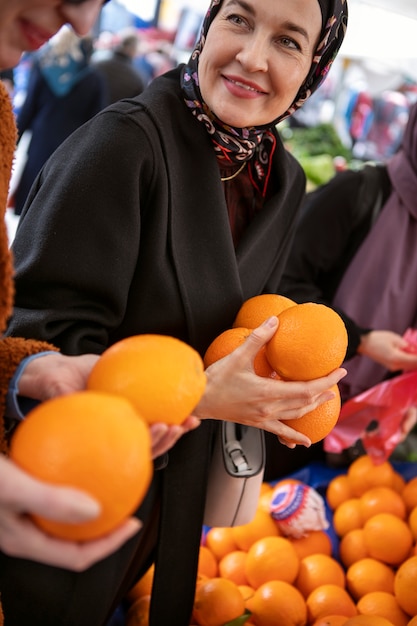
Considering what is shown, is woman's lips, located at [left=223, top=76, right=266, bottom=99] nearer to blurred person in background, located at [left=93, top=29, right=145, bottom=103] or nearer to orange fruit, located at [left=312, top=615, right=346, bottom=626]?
orange fruit, located at [left=312, top=615, right=346, bottom=626]

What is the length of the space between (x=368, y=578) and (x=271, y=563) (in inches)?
11.2

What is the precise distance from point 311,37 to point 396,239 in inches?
43.2

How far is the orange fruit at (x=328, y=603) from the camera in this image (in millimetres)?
1668

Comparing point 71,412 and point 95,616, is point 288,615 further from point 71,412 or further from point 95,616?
point 71,412

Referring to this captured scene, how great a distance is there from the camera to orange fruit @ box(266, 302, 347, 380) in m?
1.09

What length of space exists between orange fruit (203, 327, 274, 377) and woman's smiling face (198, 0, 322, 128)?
19.0 inches

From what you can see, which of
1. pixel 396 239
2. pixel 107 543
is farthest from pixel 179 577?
pixel 396 239

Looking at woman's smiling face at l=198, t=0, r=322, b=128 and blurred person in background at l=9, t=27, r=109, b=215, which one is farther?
blurred person in background at l=9, t=27, r=109, b=215

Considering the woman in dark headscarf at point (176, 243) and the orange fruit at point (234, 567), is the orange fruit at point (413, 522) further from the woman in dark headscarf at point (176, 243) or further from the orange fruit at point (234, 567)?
the woman in dark headscarf at point (176, 243)

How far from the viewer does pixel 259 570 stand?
1.79 metres

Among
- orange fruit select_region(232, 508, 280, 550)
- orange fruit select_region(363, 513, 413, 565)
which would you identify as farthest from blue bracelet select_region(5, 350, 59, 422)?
orange fruit select_region(363, 513, 413, 565)

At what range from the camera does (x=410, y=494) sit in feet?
6.84

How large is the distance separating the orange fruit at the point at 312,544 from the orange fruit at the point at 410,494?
0.99 feet

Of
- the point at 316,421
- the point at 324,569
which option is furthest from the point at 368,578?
the point at 316,421
